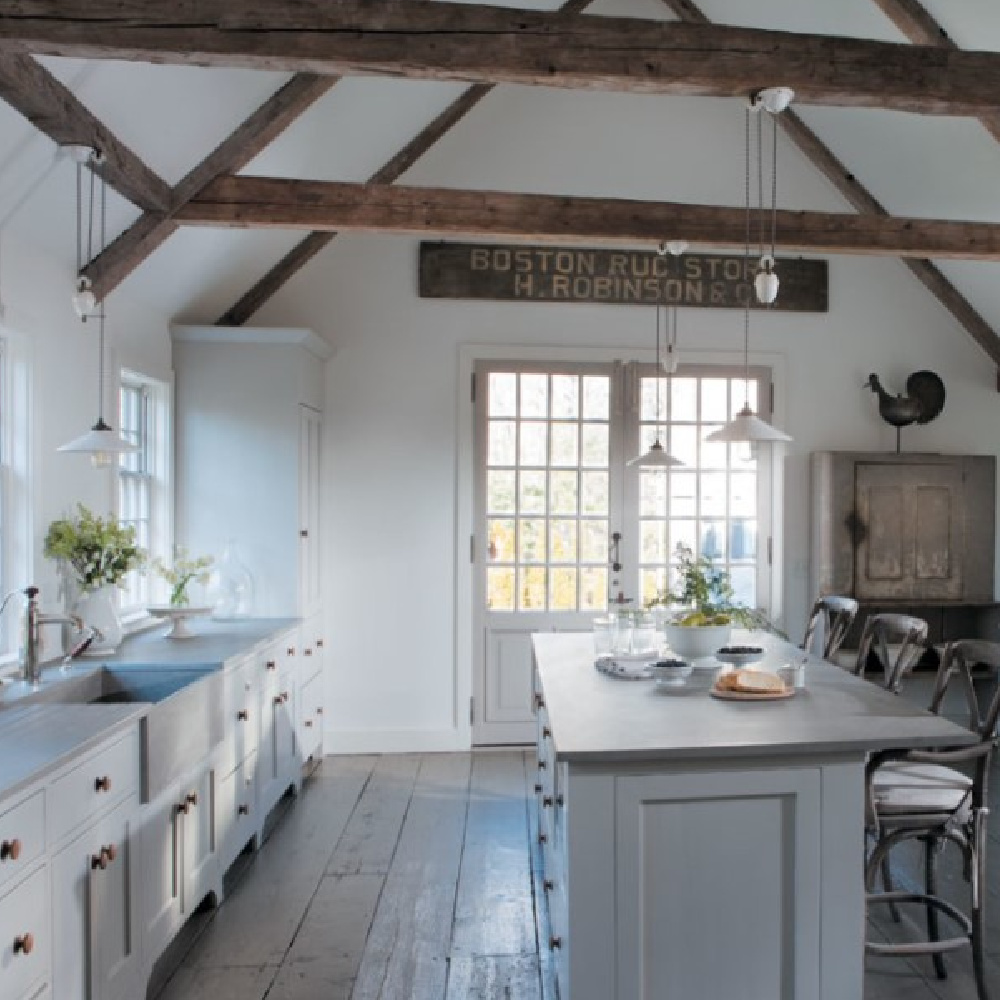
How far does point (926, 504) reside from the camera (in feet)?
15.3

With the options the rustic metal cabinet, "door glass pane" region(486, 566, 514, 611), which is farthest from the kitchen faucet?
the rustic metal cabinet

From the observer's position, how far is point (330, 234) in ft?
14.7

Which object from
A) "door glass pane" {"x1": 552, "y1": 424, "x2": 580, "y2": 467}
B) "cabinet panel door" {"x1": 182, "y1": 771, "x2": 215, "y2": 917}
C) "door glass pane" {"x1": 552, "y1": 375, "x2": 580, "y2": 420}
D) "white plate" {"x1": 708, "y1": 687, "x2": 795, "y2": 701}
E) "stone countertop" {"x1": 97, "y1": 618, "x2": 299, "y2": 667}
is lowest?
"cabinet panel door" {"x1": 182, "y1": 771, "x2": 215, "y2": 917}

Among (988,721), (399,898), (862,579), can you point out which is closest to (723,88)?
(988,721)

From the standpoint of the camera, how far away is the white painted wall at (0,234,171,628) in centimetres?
277

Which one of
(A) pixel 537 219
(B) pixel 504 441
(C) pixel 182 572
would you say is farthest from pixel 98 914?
(B) pixel 504 441

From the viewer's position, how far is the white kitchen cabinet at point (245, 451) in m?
3.93

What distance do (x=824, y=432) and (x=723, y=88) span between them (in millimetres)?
3002

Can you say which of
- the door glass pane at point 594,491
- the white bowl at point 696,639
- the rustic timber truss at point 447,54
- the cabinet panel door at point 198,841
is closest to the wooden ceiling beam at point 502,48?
the rustic timber truss at point 447,54

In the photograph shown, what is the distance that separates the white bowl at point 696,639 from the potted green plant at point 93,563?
2.10 meters

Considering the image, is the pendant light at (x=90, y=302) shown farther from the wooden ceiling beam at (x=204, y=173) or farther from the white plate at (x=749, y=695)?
the white plate at (x=749, y=695)

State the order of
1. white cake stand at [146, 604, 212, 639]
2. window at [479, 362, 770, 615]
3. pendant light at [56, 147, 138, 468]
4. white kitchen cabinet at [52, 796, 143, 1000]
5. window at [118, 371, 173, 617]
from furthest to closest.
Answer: window at [479, 362, 770, 615], window at [118, 371, 173, 617], white cake stand at [146, 604, 212, 639], pendant light at [56, 147, 138, 468], white kitchen cabinet at [52, 796, 143, 1000]

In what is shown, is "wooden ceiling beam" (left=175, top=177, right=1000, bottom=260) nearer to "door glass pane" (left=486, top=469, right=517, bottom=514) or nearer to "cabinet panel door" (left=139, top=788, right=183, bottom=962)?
"door glass pane" (left=486, top=469, right=517, bottom=514)

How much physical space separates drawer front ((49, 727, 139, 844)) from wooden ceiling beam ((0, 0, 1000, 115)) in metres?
1.88
